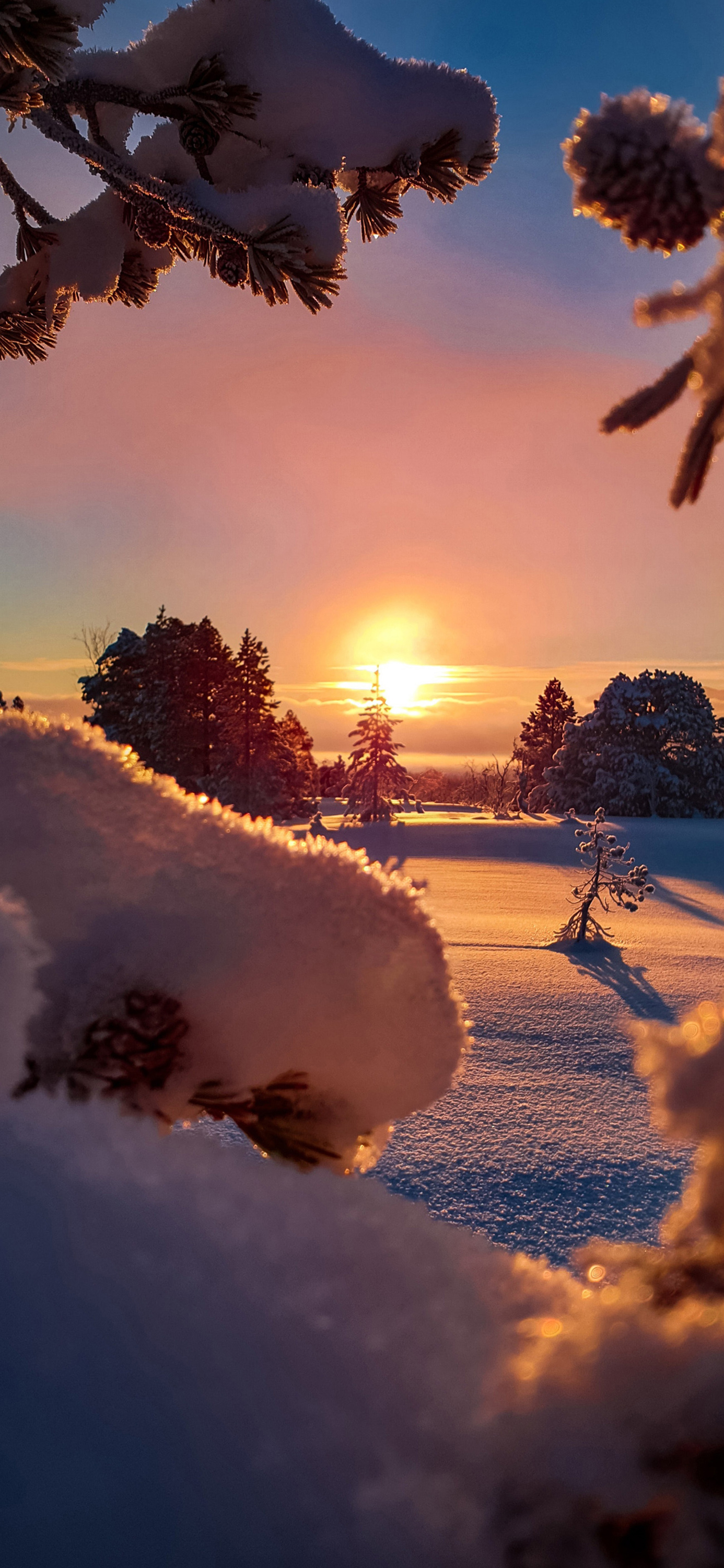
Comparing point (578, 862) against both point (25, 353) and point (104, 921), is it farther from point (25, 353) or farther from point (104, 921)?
point (104, 921)

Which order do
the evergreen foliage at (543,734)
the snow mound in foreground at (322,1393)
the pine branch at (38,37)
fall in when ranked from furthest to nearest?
the evergreen foliage at (543,734) < the pine branch at (38,37) < the snow mound in foreground at (322,1393)

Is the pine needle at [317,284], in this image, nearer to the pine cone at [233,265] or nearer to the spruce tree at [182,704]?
the pine cone at [233,265]

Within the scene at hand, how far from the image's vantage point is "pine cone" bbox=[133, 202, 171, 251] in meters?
2.05

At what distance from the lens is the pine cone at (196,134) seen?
6.15 ft

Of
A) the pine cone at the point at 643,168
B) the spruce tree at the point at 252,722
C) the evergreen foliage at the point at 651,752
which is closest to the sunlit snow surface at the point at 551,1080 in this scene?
the pine cone at the point at 643,168

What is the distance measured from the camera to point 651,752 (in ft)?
78.0

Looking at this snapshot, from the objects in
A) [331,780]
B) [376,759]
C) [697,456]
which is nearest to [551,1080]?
[697,456]

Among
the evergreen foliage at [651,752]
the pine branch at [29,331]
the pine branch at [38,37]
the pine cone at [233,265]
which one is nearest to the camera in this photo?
the pine branch at [38,37]

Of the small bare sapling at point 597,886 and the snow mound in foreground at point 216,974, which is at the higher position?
the snow mound in foreground at point 216,974

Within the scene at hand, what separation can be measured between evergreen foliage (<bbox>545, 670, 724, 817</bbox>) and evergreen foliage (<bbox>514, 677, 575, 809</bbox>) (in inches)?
343

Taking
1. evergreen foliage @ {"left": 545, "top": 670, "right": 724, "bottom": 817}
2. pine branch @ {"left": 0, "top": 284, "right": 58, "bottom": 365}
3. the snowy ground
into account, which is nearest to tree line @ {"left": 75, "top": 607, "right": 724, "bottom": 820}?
evergreen foliage @ {"left": 545, "top": 670, "right": 724, "bottom": 817}

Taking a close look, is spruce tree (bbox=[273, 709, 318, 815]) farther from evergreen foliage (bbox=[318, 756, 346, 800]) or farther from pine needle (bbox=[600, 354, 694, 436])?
pine needle (bbox=[600, 354, 694, 436])

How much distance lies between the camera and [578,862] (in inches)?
583

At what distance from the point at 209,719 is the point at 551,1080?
76.0ft
